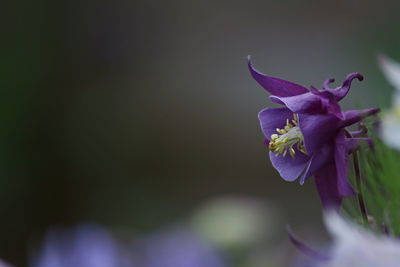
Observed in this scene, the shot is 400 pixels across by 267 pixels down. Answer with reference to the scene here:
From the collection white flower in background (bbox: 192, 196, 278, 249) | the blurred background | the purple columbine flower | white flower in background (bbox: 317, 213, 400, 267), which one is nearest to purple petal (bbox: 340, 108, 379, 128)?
the purple columbine flower

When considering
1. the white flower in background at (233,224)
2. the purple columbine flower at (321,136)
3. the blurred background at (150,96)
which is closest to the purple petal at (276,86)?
the purple columbine flower at (321,136)

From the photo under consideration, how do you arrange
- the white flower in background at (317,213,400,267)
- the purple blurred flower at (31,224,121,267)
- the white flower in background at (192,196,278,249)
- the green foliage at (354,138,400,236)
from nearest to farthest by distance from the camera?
the white flower in background at (317,213,400,267), the green foliage at (354,138,400,236), the purple blurred flower at (31,224,121,267), the white flower in background at (192,196,278,249)

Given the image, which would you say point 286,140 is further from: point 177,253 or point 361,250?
point 177,253

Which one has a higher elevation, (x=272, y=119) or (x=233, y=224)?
(x=272, y=119)

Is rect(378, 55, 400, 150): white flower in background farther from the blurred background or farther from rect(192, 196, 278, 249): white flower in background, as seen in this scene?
the blurred background

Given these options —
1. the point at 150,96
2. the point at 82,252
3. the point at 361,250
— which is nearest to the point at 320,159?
the point at 361,250
